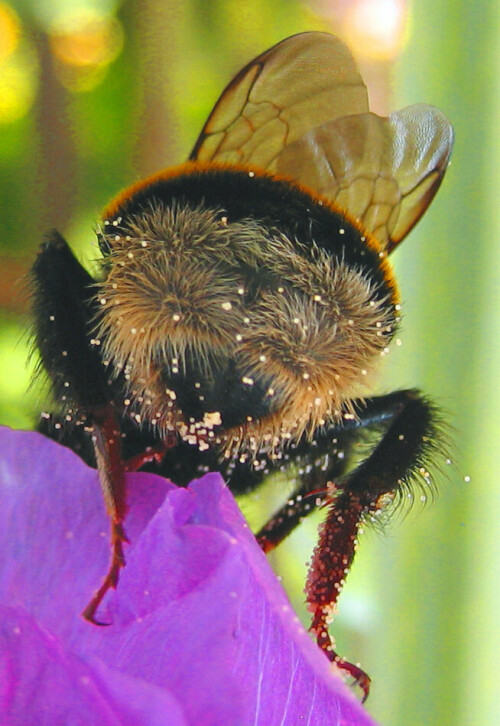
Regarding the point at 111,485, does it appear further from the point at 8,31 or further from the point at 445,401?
the point at 8,31

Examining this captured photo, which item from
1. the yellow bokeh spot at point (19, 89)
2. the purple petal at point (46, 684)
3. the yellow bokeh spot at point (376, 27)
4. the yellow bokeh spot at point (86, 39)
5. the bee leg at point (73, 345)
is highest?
the yellow bokeh spot at point (376, 27)

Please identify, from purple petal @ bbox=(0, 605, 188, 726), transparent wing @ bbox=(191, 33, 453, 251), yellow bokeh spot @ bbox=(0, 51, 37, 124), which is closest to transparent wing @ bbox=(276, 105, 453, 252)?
transparent wing @ bbox=(191, 33, 453, 251)

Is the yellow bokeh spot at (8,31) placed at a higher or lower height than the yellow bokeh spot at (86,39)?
lower

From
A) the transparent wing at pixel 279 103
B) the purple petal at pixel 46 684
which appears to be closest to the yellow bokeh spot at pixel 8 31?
the transparent wing at pixel 279 103

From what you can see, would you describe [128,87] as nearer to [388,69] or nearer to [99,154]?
[99,154]

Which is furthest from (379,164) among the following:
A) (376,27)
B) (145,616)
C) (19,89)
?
(19,89)

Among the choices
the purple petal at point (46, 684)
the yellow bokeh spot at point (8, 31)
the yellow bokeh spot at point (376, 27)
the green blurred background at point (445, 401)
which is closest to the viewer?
the purple petal at point (46, 684)

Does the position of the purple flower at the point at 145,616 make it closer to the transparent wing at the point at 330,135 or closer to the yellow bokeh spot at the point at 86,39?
the transparent wing at the point at 330,135

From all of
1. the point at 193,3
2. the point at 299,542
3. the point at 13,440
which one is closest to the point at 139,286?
the point at 13,440
